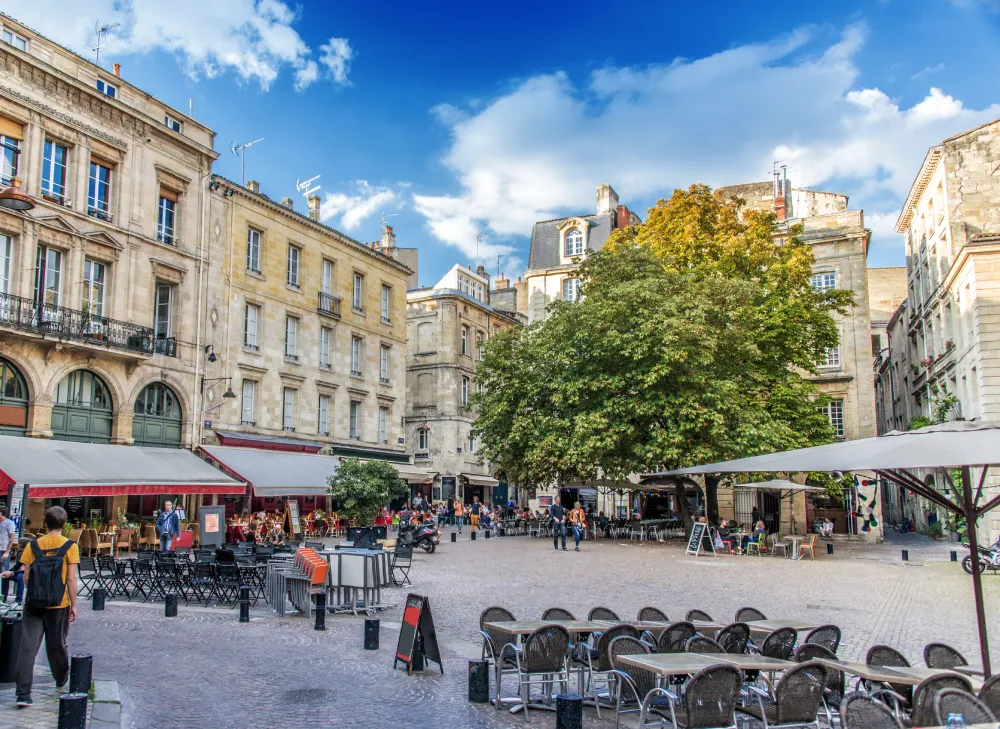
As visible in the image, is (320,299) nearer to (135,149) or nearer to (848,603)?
(135,149)

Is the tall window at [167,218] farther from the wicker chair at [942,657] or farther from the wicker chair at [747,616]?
the wicker chair at [942,657]

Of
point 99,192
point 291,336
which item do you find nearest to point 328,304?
point 291,336

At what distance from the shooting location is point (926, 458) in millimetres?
6488

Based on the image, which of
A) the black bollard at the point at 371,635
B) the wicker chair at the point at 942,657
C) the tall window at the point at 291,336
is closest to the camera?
the wicker chair at the point at 942,657

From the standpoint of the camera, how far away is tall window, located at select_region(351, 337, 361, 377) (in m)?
34.9

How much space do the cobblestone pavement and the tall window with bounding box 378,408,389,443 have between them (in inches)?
538

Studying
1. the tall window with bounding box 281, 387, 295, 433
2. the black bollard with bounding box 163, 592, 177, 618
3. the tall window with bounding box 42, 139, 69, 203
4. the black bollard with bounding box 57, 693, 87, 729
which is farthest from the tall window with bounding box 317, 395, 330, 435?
the black bollard with bounding box 57, 693, 87, 729

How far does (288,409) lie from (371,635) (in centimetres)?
2190

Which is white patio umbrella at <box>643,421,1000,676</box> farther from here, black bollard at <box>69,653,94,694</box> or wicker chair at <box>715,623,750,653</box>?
black bollard at <box>69,653,94,694</box>

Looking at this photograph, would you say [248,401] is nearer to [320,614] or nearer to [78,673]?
[320,614]

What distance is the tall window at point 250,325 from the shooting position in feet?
96.0

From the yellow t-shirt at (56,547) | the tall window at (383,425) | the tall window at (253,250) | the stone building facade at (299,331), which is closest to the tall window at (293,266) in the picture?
the stone building facade at (299,331)

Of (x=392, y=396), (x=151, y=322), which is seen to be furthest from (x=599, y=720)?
(x=392, y=396)

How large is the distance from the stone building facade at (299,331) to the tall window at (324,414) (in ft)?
0.15
